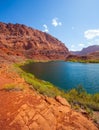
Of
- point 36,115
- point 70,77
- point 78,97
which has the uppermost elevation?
point 36,115

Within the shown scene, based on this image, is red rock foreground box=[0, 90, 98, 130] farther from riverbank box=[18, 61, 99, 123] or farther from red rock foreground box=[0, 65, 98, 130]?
riverbank box=[18, 61, 99, 123]

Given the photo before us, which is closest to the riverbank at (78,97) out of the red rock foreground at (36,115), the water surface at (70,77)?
the red rock foreground at (36,115)

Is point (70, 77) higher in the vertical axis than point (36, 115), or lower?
lower

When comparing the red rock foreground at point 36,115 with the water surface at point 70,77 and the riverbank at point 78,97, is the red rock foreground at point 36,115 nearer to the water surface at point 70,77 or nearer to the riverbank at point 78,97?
the riverbank at point 78,97

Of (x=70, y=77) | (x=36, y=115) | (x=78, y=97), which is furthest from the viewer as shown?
(x=70, y=77)

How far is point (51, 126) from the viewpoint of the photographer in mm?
9984

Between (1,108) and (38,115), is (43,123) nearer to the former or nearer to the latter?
(38,115)

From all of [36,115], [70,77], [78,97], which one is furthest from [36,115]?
[70,77]

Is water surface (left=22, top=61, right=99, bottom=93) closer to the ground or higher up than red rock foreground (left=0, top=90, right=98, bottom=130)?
closer to the ground

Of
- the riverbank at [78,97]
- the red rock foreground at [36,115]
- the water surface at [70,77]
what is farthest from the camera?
the water surface at [70,77]

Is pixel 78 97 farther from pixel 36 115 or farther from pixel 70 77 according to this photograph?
pixel 70 77

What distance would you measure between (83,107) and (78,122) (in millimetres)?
4294

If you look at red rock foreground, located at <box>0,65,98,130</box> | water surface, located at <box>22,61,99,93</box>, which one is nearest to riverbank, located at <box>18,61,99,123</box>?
red rock foreground, located at <box>0,65,98,130</box>

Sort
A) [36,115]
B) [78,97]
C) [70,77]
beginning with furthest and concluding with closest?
[70,77] → [78,97] → [36,115]
